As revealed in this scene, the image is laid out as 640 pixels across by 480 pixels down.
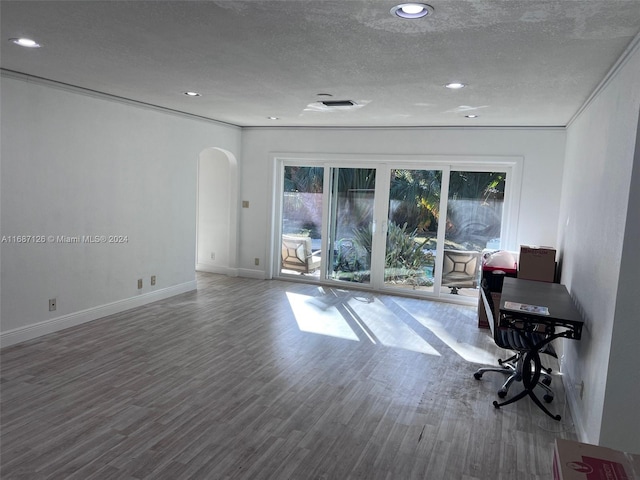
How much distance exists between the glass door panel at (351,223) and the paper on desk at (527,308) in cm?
378

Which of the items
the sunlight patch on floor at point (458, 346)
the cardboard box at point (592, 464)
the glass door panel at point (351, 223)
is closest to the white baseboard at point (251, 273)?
the glass door panel at point (351, 223)

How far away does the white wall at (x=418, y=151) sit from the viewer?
19.4 ft

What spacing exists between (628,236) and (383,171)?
4613 mm

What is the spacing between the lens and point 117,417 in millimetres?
3100

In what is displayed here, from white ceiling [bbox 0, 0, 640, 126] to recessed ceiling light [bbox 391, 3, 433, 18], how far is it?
35 mm

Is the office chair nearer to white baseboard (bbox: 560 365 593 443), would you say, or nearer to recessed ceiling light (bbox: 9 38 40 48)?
white baseboard (bbox: 560 365 593 443)

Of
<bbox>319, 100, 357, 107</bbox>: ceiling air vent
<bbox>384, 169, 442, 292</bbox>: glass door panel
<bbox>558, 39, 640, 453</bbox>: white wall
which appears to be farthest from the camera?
<bbox>384, 169, 442, 292</bbox>: glass door panel

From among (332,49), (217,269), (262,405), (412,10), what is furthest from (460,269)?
(412,10)

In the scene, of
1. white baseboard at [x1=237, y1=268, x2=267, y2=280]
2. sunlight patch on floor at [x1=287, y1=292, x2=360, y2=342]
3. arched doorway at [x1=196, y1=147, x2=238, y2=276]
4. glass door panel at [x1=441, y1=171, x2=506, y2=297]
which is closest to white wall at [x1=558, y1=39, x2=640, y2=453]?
sunlight patch on floor at [x1=287, y1=292, x2=360, y2=342]

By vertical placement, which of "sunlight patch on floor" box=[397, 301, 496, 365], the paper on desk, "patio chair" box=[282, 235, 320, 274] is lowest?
"sunlight patch on floor" box=[397, 301, 496, 365]

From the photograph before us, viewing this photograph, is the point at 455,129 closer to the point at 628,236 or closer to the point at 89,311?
the point at 628,236

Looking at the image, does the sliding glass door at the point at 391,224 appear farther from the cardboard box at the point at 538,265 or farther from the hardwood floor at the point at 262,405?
the hardwood floor at the point at 262,405

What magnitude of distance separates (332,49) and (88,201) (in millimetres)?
3329

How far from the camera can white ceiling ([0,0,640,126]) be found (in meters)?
2.24
